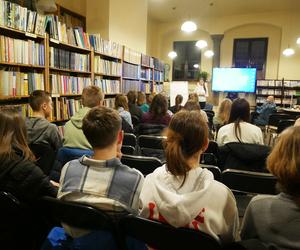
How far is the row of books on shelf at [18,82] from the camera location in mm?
2988

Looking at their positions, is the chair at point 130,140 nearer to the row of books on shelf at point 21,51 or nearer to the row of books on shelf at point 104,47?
the row of books on shelf at point 21,51

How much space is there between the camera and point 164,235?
3.30ft

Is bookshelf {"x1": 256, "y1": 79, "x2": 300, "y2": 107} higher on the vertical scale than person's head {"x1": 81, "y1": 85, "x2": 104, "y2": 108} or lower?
higher

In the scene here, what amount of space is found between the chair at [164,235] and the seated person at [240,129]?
5.98 feet

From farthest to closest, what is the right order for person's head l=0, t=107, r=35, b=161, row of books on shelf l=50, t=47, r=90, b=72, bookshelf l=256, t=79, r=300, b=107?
1. bookshelf l=256, t=79, r=300, b=107
2. row of books on shelf l=50, t=47, r=90, b=72
3. person's head l=0, t=107, r=35, b=161

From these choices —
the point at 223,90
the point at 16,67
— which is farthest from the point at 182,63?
the point at 16,67

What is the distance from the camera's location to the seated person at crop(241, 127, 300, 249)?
38.3 inches

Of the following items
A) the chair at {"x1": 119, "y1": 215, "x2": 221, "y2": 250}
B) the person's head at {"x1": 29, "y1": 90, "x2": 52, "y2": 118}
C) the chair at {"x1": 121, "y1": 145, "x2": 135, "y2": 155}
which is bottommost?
the chair at {"x1": 121, "y1": 145, "x2": 135, "y2": 155}

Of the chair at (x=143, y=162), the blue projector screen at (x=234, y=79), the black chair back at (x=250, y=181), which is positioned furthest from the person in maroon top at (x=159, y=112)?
the blue projector screen at (x=234, y=79)

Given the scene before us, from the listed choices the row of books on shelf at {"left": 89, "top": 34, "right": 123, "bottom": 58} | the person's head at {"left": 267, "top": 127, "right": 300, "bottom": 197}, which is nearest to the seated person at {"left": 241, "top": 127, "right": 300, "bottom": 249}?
the person's head at {"left": 267, "top": 127, "right": 300, "bottom": 197}

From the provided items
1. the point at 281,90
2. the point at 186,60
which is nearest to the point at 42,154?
the point at 281,90

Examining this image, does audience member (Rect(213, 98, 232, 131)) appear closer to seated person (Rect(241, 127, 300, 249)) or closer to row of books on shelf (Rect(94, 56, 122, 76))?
row of books on shelf (Rect(94, 56, 122, 76))

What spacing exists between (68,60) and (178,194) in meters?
Result: 3.49

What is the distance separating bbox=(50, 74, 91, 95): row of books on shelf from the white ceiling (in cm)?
497
